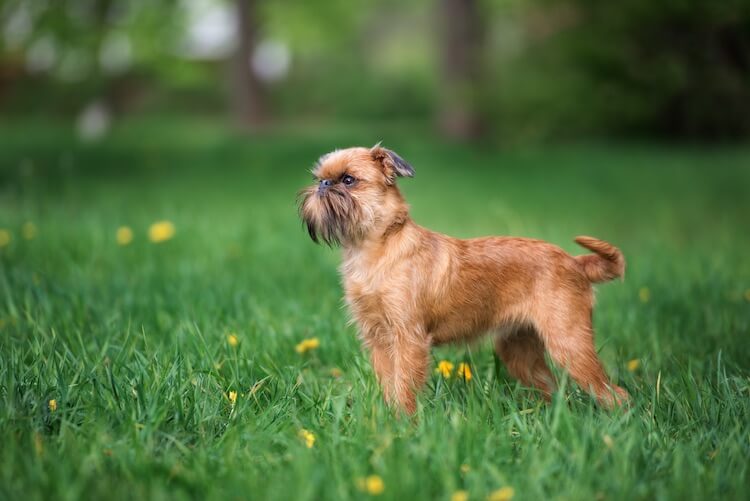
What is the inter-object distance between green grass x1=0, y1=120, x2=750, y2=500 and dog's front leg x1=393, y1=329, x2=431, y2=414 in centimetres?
8

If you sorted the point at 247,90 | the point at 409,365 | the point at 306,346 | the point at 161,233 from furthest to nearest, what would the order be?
1. the point at 247,90
2. the point at 161,233
3. the point at 306,346
4. the point at 409,365

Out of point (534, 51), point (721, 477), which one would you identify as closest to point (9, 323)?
point (721, 477)

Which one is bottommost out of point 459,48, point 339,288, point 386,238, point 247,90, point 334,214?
point 339,288

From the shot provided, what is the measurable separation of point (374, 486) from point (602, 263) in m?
1.76

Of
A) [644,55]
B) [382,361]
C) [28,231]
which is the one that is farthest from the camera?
[644,55]

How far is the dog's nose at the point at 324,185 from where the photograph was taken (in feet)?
11.3

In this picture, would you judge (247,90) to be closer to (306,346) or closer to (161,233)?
(161,233)

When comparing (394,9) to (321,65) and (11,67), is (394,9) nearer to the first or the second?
(321,65)

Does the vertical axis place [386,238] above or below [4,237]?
above

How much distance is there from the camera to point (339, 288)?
5430 millimetres

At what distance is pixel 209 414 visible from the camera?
10.1 feet

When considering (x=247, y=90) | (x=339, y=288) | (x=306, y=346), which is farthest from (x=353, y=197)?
(x=247, y=90)

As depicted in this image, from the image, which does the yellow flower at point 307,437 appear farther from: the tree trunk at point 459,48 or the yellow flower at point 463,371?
the tree trunk at point 459,48

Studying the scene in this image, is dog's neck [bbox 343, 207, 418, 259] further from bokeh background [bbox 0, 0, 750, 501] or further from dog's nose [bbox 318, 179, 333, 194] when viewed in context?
bokeh background [bbox 0, 0, 750, 501]
